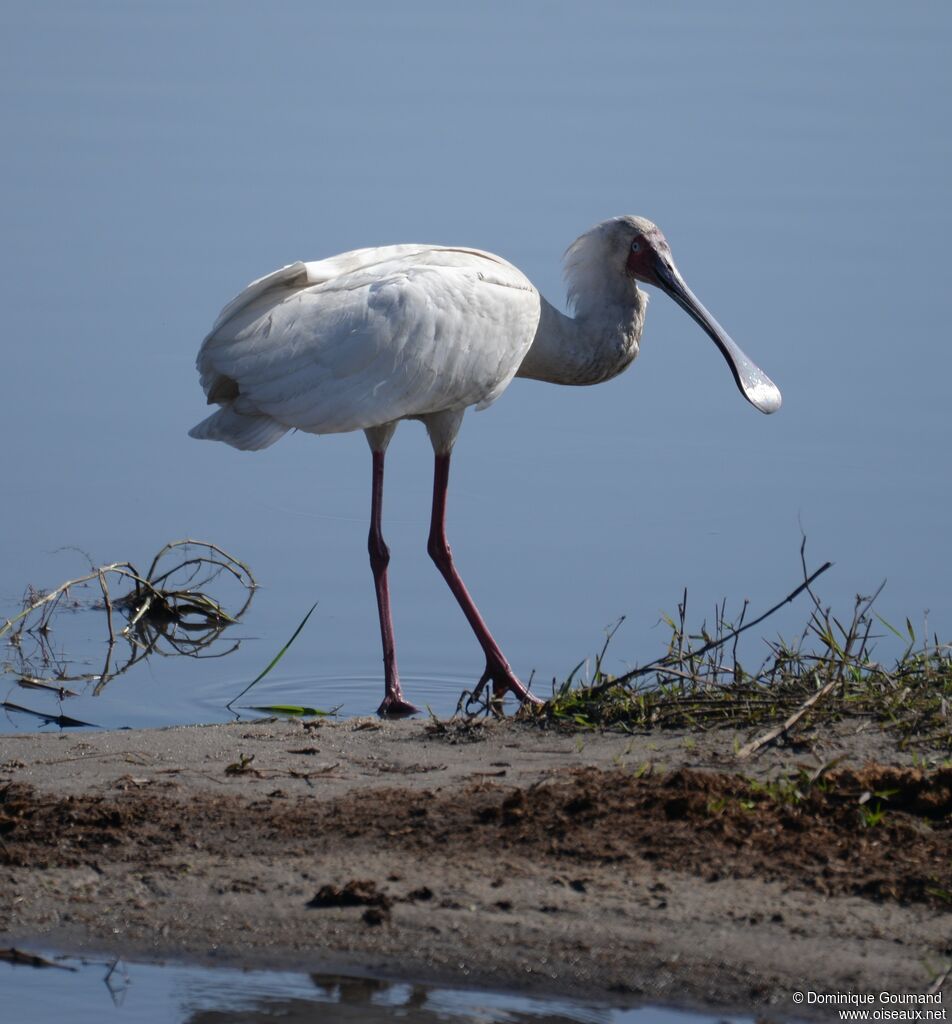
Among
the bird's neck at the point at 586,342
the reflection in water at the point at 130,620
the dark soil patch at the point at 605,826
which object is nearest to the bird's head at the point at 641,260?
the bird's neck at the point at 586,342

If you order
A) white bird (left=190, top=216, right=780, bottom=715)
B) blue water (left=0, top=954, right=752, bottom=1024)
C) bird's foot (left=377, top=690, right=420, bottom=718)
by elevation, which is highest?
white bird (left=190, top=216, right=780, bottom=715)

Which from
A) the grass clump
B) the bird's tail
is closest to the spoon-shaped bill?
the bird's tail

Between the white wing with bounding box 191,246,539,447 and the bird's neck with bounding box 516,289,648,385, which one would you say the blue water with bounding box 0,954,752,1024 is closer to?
the white wing with bounding box 191,246,539,447

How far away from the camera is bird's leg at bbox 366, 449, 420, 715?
7770 mm

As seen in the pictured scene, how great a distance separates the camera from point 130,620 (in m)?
8.85

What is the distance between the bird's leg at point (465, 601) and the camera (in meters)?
7.94

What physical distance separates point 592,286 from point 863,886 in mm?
4929

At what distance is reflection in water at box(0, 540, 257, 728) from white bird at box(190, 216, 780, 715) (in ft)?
3.42

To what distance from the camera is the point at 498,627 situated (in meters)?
9.17

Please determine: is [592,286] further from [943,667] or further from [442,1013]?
[442,1013]

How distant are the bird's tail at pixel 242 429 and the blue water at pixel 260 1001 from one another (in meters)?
3.38

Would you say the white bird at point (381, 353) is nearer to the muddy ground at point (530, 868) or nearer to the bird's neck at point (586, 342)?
the bird's neck at point (586, 342)

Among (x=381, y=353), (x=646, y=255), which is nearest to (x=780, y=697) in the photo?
(x=381, y=353)

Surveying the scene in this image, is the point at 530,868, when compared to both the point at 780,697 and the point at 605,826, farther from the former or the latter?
the point at 780,697
